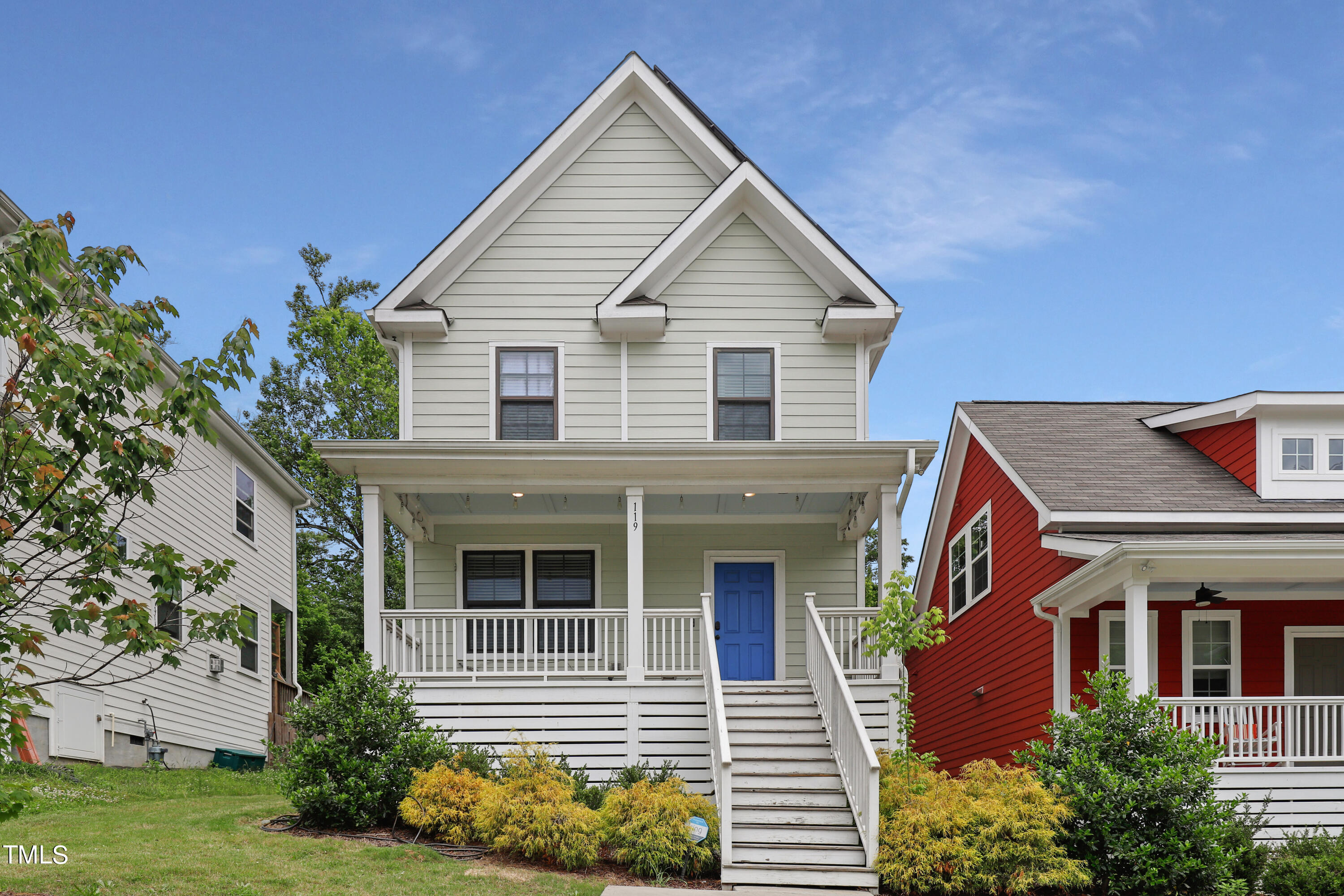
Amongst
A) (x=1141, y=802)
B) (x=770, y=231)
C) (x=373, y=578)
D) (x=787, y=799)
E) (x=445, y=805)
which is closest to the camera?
(x=1141, y=802)

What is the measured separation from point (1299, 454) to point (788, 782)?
7.53 meters

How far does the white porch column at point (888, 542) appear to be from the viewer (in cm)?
1213

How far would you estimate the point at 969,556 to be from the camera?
1580cm

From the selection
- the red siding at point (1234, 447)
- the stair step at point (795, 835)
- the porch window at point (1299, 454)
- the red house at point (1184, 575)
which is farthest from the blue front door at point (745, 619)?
the porch window at point (1299, 454)

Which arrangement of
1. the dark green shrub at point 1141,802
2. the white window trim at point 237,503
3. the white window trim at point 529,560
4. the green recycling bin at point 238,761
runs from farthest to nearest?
the white window trim at point 237,503 < the green recycling bin at point 238,761 < the white window trim at point 529,560 < the dark green shrub at point 1141,802

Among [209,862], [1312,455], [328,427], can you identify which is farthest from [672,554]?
[328,427]

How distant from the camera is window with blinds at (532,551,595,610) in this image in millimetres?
14602

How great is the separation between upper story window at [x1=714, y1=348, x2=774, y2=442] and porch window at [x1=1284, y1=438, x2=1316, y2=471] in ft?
20.3

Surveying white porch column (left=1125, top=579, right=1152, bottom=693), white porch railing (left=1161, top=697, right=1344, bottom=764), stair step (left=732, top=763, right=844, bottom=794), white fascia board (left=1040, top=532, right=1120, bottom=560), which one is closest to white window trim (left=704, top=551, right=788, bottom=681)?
white fascia board (left=1040, top=532, right=1120, bottom=560)

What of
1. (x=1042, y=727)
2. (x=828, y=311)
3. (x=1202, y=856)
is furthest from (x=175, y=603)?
(x=828, y=311)

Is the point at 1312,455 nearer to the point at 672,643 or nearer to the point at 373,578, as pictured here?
the point at 672,643

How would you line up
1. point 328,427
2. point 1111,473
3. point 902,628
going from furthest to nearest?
point 328,427
point 1111,473
point 902,628

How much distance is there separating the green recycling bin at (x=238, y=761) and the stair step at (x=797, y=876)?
35.6 ft

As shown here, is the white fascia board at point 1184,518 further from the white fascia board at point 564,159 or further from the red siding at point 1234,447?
the white fascia board at point 564,159
